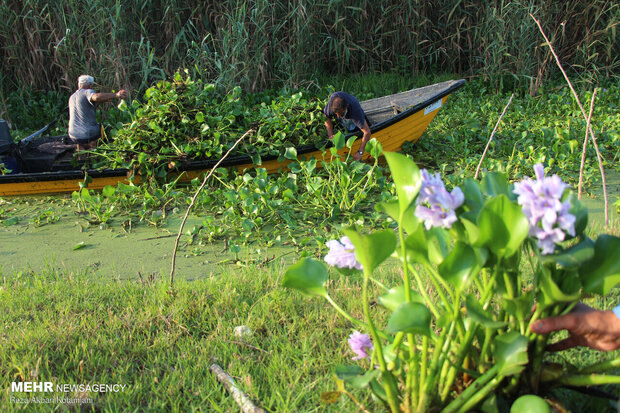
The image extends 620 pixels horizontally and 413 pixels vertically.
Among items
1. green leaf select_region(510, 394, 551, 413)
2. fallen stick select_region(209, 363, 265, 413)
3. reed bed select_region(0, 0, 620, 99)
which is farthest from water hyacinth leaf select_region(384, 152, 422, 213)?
reed bed select_region(0, 0, 620, 99)

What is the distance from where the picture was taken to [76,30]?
6.46 m

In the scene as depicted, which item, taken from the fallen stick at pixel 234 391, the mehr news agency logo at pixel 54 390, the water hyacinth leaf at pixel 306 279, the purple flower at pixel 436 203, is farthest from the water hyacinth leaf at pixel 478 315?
the mehr news agency logo at pixel 54 390

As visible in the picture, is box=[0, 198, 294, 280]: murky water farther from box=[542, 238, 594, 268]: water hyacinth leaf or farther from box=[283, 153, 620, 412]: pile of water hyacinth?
box=[542, 238, 594, 268]: water hyacinth leaf

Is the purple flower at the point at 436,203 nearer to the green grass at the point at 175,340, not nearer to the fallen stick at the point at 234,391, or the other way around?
the green grass at the point at 175,340

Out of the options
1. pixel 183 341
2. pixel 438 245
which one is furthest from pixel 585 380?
pixel 183 341

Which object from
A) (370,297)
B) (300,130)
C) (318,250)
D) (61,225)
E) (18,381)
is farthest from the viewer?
(300,130)

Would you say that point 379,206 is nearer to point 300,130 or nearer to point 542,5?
point 300,130

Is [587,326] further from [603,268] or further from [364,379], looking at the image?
[364,379]

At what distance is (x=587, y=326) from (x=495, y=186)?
47 centimetres

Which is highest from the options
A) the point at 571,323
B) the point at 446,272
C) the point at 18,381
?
the point at 446,272

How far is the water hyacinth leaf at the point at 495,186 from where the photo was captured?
1.51m

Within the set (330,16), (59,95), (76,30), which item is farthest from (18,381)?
(330,16)

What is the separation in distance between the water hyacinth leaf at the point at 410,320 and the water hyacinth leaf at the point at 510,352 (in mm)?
184

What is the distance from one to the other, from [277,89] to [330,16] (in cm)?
144
